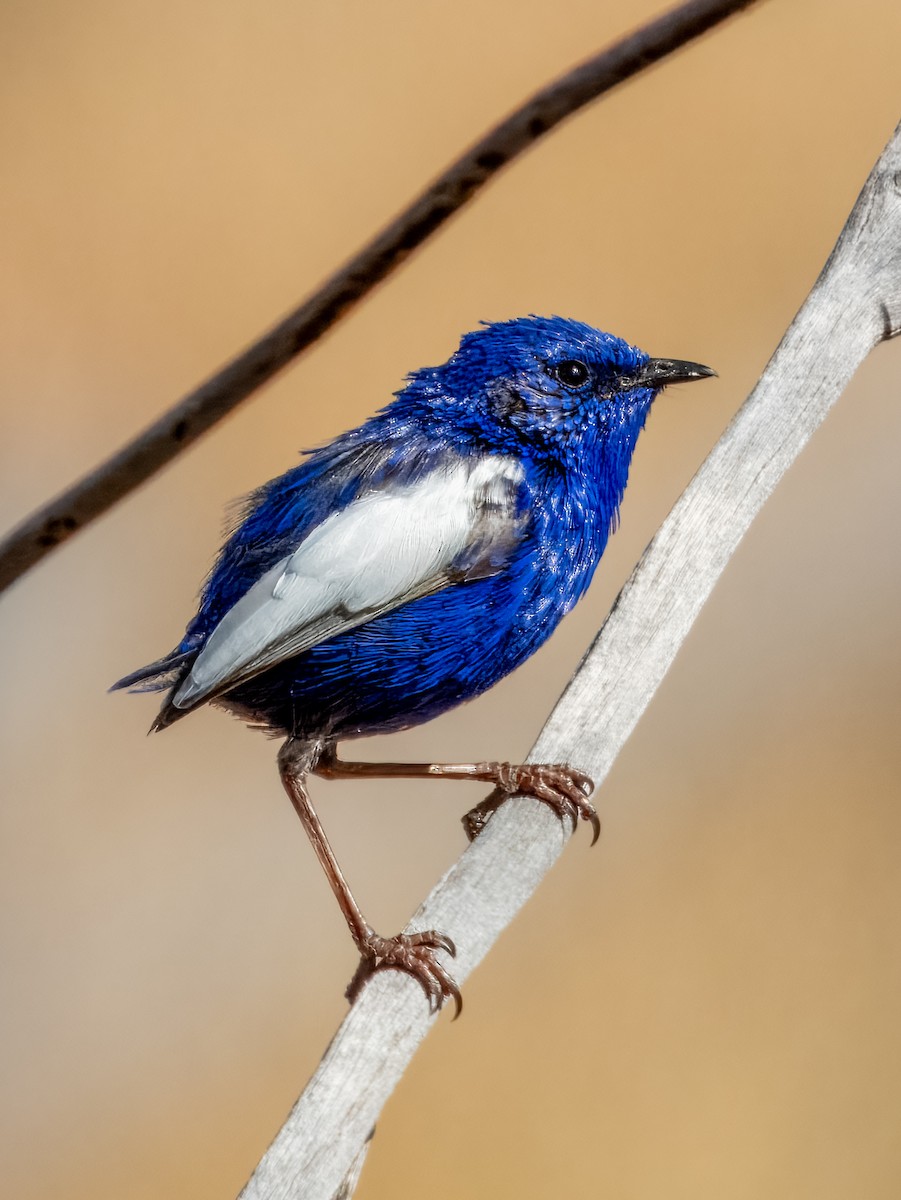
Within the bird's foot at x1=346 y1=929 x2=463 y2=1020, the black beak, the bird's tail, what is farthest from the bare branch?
the bird's tail

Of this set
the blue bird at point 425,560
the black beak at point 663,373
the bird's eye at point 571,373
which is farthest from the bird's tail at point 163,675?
the black beak at point 663,373

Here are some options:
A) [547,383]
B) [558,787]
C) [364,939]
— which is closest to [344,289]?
[547,383]

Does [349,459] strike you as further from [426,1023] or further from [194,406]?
[426,1023]

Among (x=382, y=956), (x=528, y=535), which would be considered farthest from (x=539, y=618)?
(x=382, y=956)

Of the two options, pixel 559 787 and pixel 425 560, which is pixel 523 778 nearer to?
pixel 559 787

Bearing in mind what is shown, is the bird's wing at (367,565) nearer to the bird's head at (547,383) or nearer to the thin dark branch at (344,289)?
the bird's head at (547,383)
